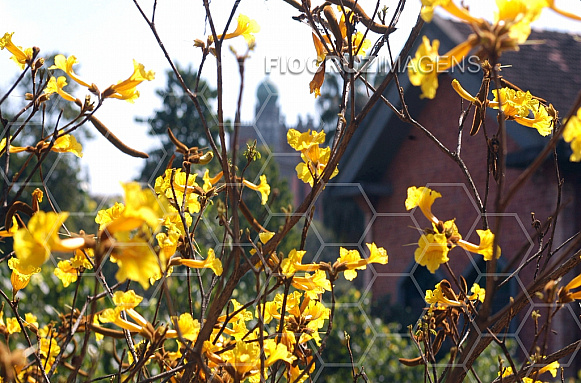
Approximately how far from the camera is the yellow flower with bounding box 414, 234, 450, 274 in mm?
717

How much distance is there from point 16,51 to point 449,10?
0.81 metres

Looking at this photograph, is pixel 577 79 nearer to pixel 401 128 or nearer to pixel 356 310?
pixel 401 128

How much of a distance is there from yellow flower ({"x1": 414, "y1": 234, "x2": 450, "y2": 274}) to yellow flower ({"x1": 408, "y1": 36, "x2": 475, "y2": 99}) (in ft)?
0.79

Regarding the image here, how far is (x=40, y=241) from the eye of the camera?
54 centimetres

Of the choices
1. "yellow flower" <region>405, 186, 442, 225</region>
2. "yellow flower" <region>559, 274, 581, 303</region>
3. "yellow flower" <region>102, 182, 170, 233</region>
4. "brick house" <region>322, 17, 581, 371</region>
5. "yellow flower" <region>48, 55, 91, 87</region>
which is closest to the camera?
"yellow flower" <region>102, 182, 170, 233</region>

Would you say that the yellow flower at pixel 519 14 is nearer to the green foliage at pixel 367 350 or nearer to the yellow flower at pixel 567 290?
the yellow flower at pixel 567 290

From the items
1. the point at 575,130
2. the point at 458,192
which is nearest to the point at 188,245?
the point at 575,130

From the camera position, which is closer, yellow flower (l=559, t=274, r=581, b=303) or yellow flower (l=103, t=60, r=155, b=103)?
yellow flower (l=559, t=274, r=581, b=303)

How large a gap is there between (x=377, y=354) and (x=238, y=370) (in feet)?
12.1

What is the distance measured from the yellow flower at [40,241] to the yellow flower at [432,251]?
409mm

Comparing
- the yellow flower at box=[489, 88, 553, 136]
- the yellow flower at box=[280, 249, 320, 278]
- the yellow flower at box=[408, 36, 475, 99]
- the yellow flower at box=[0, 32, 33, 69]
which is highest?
the yellow flower at box=[0, 32, 33, 69]

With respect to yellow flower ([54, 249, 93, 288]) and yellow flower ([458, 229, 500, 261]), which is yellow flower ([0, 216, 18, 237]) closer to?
yellow flower ([54, 249, 93, 288])

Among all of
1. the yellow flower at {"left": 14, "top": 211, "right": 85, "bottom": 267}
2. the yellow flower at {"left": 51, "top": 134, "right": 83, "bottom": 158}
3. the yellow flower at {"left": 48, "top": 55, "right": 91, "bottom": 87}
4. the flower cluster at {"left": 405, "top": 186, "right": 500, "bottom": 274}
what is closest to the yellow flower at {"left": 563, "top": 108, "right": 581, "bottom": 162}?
the flower cluster at {"left": 405, "top": 186, "right": 500, "bottom": 274}

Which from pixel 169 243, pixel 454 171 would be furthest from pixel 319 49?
pixel 454 171
